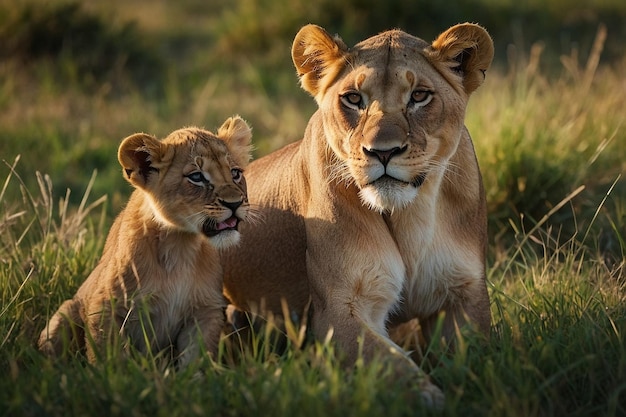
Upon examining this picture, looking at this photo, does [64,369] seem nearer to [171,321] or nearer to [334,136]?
[171,321]

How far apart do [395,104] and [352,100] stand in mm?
200

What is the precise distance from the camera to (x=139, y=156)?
14.8ft

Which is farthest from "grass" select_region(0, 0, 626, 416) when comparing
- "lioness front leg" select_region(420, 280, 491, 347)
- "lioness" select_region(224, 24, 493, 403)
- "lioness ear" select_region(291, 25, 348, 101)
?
"lioness ear" select_region(291, 25, 348, 101)

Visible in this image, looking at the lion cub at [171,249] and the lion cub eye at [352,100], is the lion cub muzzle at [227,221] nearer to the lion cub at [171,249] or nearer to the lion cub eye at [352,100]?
the lion cub at [171,249]

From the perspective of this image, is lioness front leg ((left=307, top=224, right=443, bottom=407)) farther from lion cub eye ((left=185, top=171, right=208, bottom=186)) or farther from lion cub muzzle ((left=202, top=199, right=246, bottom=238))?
lion cub eye ((left=185, top=171, right=208, bottom=186))

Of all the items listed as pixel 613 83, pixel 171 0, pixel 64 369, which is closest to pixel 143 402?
pixel 64 369

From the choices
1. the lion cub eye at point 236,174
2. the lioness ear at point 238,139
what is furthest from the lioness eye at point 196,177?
the lioness ear at point 238,139

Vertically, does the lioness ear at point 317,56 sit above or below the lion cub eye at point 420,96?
above

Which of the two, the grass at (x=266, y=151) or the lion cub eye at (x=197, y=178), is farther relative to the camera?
the lion cub eye at (x=197, y=178)

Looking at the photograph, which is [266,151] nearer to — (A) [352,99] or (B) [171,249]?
(B) [171,249]

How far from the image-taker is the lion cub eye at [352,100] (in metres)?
4.18

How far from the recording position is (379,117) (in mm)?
4023

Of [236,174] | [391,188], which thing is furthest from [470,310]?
[236,174]

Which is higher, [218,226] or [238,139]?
[238,139]
